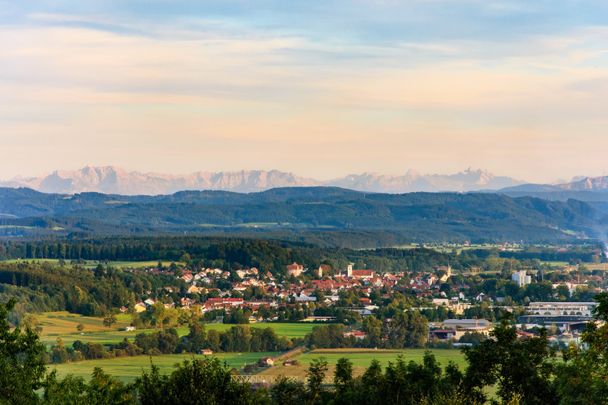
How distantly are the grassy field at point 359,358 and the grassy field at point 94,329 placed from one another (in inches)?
312

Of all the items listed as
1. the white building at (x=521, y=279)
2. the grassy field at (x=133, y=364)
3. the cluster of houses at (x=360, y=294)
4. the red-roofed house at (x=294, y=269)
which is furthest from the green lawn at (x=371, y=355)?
the red-roofed house at (x=294, y=269)

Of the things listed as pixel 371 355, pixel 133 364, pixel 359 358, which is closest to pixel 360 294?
pixel 371 355

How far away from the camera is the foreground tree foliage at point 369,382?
23359mm

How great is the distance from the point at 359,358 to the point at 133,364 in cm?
1124

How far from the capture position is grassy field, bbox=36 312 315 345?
6850 cm

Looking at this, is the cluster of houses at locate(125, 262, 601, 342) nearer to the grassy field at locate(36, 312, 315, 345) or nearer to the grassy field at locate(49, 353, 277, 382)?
the grassy field at locate(36, 312, 315, 345)

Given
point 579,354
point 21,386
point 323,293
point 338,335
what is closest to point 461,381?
point 579,354

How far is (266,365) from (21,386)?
1323 inches

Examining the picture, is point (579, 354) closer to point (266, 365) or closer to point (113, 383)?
point (113, 383)

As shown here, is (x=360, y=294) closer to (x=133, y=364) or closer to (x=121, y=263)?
(x=121, y=263)

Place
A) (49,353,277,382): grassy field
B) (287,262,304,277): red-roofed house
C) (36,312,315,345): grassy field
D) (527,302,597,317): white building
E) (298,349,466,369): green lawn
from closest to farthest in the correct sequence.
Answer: (49,353,277,382): grassy field < (298,349,466,369): green lawn < (36,312,315,345): grassy field < (527,302,597,317): white building < (287,262,304,277): red-roofed house

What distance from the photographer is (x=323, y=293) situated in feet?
330

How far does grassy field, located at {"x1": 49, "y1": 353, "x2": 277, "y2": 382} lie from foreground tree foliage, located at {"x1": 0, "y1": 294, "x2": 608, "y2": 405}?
21138mm

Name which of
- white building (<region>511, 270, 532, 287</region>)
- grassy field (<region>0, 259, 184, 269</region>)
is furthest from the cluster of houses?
grassy field (<region>0, 259, 184, 269</region>)
